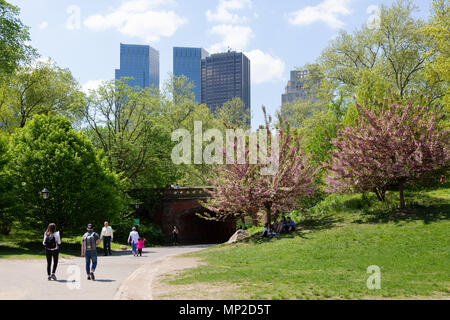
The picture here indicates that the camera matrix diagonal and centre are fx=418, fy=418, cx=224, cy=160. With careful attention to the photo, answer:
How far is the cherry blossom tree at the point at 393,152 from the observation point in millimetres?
23000

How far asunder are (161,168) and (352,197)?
63.3ft

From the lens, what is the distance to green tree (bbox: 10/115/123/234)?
1017 inches

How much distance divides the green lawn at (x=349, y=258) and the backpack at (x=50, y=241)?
4.27 meters

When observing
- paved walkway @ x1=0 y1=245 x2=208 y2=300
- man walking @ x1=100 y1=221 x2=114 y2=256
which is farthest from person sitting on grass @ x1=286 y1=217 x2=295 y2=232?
paved walkway @ x1=0 y1=245 x2=208 y2=300

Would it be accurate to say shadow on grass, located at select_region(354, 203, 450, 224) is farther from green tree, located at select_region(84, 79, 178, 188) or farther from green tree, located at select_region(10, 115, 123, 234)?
green tree, located at select_region(84, 79, 178, 188)

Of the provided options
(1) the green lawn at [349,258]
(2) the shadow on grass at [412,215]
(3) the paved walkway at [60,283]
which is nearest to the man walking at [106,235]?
(3) the paved walkway at [60,283]

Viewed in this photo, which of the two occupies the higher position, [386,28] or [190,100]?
[386,28]

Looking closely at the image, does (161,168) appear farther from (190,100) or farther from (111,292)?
(111,292)

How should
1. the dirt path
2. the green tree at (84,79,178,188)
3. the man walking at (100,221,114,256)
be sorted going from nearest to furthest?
the dirt path, the man walking at (100,221,114,256), the green tree at (84,79,178,188)

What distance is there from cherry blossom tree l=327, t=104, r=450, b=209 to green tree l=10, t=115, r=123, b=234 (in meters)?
15.4

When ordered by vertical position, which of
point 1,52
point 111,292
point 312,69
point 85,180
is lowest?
point 111,292

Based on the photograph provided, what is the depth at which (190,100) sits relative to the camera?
58.7 meters
